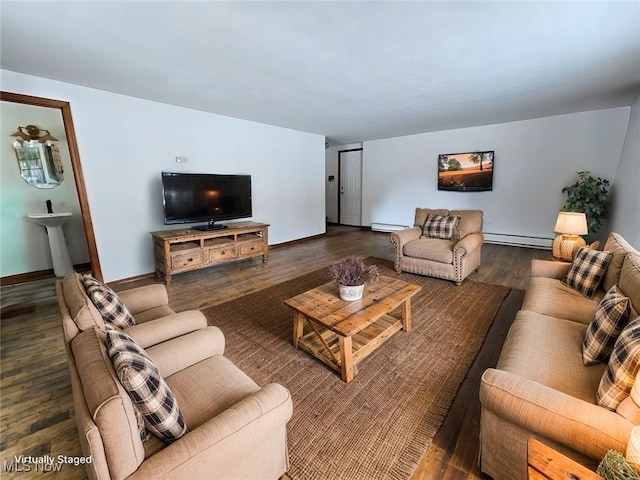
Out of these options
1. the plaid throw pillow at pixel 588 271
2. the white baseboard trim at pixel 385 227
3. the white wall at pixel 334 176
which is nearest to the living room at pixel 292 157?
the white baseboard trim at pixel 385 227

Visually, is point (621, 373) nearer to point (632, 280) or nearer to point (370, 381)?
point (632, 280)

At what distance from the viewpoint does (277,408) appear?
3.50 ft

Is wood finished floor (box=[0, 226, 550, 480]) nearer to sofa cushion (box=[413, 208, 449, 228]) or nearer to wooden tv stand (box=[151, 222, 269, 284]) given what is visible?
wooden tv stand (box=[151, 222, 269, 284])

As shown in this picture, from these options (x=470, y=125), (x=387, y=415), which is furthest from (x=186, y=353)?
(x=470, y=125)

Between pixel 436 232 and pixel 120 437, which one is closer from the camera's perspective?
pixel 120 437

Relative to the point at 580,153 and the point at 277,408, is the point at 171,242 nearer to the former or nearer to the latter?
the point at 277,408

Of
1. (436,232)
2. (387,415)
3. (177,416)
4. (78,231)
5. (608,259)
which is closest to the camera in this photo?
(177,416)

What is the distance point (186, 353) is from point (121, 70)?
297 cm

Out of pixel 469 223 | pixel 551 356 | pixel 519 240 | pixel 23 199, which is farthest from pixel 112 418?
pixel 519 240

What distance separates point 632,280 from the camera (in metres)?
1.67

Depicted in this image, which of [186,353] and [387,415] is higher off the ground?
[186,353]

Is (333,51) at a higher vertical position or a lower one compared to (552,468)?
higher

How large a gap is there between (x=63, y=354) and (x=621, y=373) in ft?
11.4

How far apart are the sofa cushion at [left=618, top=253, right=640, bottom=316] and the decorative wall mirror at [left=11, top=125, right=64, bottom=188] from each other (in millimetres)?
6528
